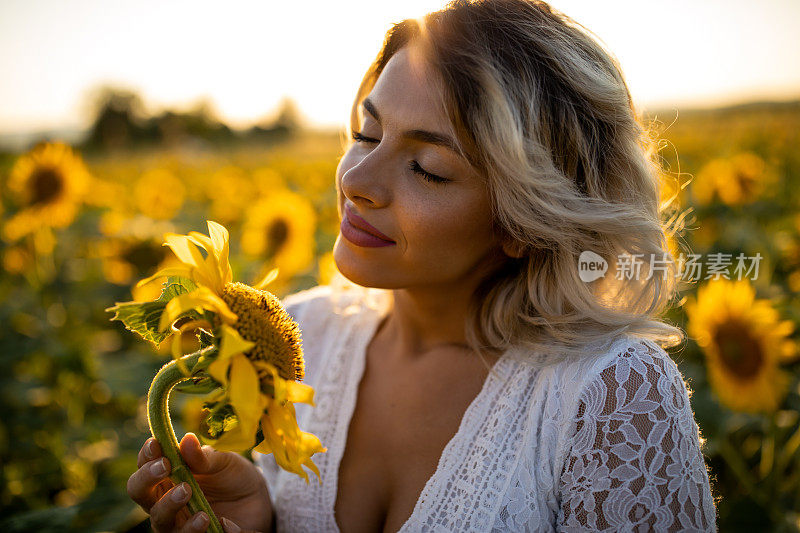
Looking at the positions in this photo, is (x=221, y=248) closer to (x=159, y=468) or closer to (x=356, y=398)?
(x=159, y=468)

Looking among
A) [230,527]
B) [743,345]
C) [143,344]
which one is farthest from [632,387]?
[143,344]

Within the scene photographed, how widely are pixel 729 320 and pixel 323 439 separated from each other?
5.71 ft

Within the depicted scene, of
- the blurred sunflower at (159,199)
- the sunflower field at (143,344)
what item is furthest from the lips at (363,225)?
the blurred sunflower at (159,199)

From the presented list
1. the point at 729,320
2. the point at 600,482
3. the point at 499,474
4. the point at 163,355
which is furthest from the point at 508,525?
the point at 163,355

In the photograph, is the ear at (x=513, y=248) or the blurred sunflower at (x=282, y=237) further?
the blurred sunflower at (x=282, y=237)

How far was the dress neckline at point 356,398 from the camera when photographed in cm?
145

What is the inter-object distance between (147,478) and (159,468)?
0.04m

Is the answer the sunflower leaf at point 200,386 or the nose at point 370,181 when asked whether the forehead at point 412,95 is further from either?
the sunflower leaf at point 200,386

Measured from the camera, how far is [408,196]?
1.41 metres

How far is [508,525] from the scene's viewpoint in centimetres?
135

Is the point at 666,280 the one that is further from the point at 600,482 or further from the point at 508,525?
the point at 508,525

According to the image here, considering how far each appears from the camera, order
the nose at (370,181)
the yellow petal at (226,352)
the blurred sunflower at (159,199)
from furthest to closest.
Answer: the blurred sunflower at (159,199), the nose at (370,181), the yellow petal at (226,352)

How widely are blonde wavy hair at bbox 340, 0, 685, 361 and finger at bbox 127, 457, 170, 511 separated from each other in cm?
93

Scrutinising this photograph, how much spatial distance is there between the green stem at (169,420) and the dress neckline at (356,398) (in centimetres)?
65
